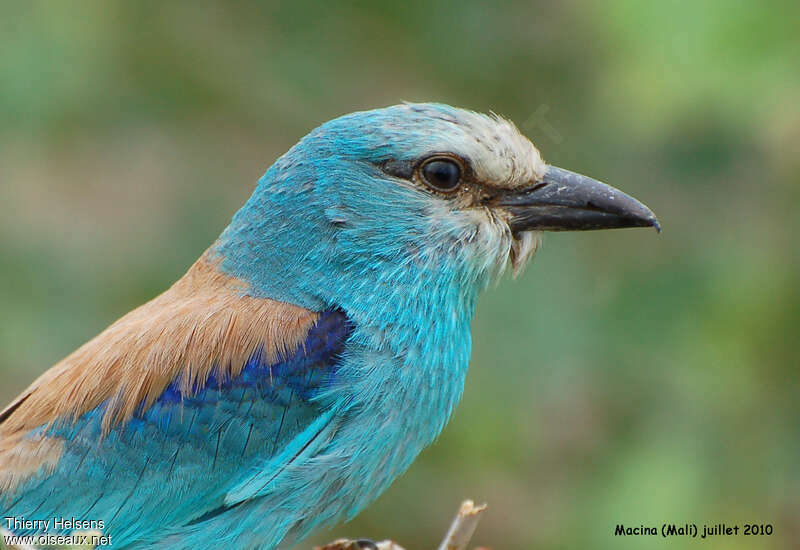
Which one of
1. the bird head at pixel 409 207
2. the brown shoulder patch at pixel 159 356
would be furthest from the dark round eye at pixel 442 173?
the brown shoulder patch at pixel 159 356

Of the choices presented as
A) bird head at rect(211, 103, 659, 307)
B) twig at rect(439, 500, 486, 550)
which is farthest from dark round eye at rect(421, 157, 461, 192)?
twig at rect(439, 500, 486, 550)

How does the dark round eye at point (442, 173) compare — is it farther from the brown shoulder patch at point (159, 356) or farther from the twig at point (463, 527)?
the twig at point (463, 527)

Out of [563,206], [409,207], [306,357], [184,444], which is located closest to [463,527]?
[306,357]

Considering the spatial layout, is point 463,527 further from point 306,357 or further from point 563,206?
point 563,206

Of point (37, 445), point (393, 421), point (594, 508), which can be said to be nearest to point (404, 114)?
point (393, 421)

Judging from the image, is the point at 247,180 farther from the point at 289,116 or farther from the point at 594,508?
the point at 594,508

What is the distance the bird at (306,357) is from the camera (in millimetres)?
4281

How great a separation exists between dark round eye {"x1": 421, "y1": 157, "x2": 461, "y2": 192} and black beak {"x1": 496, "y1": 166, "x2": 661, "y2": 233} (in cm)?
18

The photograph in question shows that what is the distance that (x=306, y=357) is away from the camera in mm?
4340

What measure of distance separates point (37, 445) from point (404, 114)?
1610 mm

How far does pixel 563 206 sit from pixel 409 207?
538 millimetres

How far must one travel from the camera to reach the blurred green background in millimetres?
5480

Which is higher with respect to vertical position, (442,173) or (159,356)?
(442,173)

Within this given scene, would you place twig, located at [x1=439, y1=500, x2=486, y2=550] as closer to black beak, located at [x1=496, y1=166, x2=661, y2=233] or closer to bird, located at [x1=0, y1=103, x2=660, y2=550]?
bird, located at [x1=0, y1=103, x2=660, y2=550]
